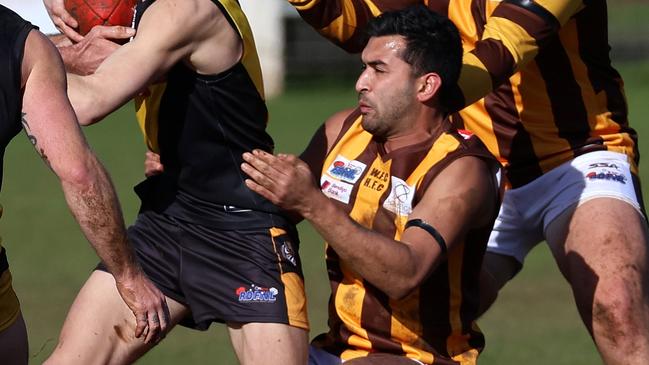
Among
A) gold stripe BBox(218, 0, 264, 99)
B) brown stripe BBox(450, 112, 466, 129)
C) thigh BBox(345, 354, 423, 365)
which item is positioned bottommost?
thigh BBox(345, 354, 423, 365)

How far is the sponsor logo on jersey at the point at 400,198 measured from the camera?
546cm

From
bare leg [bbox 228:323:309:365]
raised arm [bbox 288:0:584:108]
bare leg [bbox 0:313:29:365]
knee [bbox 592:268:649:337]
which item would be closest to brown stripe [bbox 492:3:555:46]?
raised arm [bbox 288:0:584:108]

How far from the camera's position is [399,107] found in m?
5.53

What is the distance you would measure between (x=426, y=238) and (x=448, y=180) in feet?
0.93

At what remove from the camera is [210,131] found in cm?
548

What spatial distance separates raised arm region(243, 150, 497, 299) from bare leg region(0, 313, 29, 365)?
1.08 metres

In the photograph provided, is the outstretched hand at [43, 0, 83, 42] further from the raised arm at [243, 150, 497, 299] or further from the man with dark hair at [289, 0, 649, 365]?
the raised arm at [243, 150, 497, 299]

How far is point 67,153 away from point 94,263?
6.83m

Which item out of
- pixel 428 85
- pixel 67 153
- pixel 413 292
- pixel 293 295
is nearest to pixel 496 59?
pixel 428 85

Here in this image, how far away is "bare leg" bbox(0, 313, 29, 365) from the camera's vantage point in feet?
17.2

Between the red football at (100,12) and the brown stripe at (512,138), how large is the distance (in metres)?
1.85

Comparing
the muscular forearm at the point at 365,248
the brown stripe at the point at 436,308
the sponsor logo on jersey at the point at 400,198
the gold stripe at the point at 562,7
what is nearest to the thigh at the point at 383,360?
the brown stripe at the point at 436,308

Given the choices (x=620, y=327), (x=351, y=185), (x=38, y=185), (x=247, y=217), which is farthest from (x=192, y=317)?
(x=38, y=185)

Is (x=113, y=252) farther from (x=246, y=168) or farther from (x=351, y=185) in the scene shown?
(x=351, y=185)
